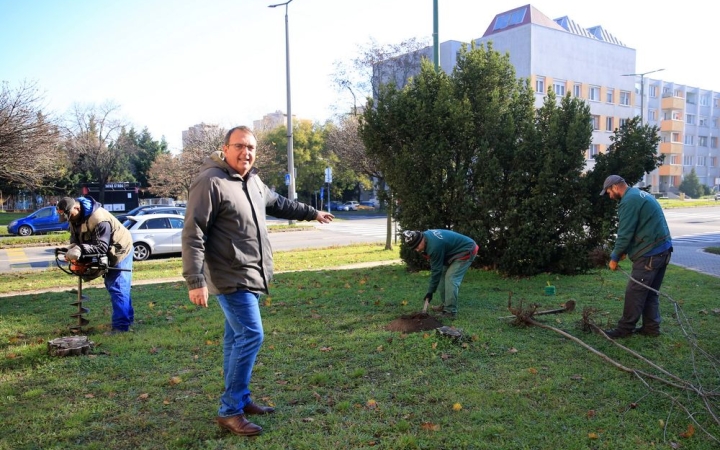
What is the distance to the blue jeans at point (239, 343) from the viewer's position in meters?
3.83

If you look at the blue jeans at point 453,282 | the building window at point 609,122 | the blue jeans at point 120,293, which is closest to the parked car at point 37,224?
the blue jeans at point 120,293

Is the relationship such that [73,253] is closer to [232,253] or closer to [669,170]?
[232,253]

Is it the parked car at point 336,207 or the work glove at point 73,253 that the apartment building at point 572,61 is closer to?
the parked car at point 336,207

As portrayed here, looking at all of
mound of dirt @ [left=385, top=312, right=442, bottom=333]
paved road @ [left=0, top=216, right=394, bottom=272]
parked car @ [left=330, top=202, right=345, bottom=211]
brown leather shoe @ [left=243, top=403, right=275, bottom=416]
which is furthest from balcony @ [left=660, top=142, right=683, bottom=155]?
brown leather shoe @ [left=243, top=403, right=275, bottom=416]

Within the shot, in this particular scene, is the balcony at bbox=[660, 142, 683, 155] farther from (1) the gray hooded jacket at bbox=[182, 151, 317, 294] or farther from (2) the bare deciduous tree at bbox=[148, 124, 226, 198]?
(1) the gray hooded jacket at bbox=[182, 151, 317, 294]

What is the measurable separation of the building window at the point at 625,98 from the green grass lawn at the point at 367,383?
47895 mm

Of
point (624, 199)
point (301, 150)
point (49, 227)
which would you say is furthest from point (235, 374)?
point (301, 150)

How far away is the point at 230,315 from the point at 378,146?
8380 millimetres

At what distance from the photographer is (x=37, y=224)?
27.2m

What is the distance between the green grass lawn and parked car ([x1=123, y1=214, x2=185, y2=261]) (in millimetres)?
9222

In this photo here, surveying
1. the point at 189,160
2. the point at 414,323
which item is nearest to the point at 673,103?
the point at 189,160

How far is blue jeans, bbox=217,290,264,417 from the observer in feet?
12.6

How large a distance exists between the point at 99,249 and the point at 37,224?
966 inches

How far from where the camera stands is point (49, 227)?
27.4m
